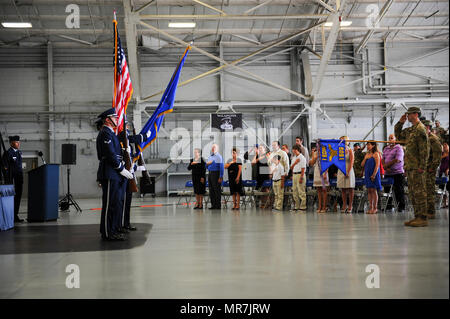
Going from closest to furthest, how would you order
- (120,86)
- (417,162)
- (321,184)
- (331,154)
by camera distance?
(417,162) < (120,86) < (331,154) < (321,184)

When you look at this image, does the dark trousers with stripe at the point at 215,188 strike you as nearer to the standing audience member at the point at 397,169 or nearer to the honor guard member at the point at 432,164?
the standing audience member at the point at 397,169

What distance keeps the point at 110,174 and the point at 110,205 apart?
13.7 inches

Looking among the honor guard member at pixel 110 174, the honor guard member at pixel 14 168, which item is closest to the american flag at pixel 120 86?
the honor guard member at pixel 110 174

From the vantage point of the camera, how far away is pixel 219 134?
1855 centimetres

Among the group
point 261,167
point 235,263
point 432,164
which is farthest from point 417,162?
point 261,167

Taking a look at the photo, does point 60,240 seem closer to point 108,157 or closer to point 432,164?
point 108,157

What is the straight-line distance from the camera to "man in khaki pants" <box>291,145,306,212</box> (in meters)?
8.87

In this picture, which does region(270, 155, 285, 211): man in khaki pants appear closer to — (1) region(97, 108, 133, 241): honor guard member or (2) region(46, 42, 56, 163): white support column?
(1) region(97, 108, 133, 241): honor guard member

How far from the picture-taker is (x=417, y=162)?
546 centimetres

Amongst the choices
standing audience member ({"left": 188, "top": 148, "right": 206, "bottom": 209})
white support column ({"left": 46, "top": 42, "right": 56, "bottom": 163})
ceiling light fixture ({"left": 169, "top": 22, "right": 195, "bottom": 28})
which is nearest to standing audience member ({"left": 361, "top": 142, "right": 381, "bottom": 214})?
standing audience member ({"left": 188, "top": 148, "right": 206, "bottom": 209})

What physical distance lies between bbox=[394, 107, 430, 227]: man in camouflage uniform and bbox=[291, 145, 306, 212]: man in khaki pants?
A: 3332 millimetres
